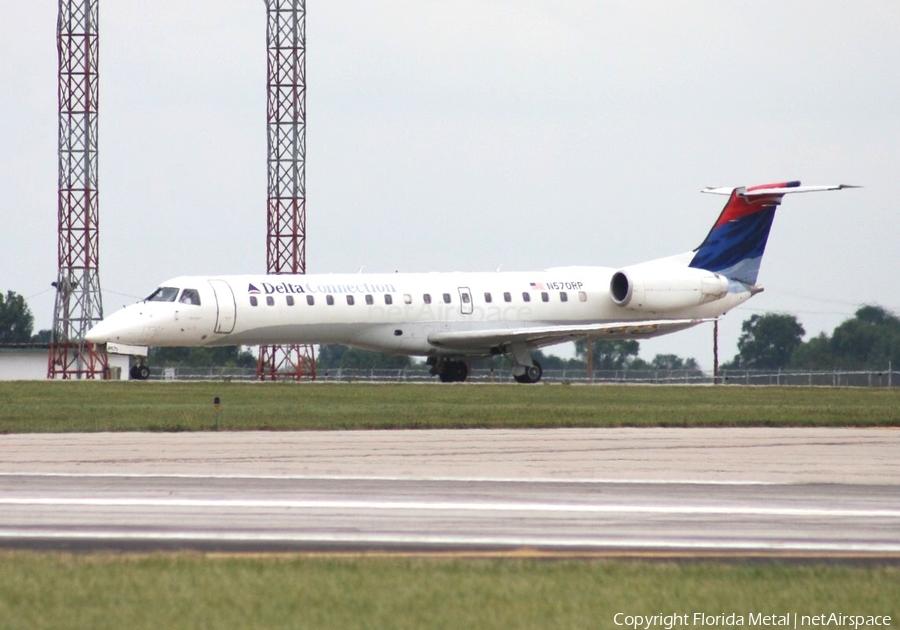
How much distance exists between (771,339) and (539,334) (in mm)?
40310

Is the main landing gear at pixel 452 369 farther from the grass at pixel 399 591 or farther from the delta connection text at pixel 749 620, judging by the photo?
the delta connection text at pixel 749 620

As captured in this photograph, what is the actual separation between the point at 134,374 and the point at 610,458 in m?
26.6

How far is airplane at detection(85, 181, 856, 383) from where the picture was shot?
4109 cm

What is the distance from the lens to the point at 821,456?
19.7 meters

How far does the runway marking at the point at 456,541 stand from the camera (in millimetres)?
11211

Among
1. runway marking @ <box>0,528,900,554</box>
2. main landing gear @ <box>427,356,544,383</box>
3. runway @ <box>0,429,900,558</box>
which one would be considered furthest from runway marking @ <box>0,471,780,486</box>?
main landing gear @ <box>427,356,544,383</box>

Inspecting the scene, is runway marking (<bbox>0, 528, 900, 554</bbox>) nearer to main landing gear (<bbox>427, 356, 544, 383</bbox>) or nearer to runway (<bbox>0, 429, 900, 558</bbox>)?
runway (<bbox>0, 429, 900, 558</bbox>)

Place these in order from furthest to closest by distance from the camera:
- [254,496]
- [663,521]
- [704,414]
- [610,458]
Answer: [704,414], [610,458], [254,496], [663,521]

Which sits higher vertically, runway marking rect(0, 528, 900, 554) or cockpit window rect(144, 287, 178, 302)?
cockpit window rect(144, 287, 178, 302)

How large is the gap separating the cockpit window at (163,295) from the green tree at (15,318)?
62415 millimetres

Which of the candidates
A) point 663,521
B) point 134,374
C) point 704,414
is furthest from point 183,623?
point 134,374

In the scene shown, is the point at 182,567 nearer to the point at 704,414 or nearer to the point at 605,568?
the point at 605,568

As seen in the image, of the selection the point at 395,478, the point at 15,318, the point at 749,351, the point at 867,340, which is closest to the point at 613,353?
the point at 749,351

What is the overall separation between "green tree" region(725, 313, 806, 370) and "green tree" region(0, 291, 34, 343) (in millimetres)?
47782
